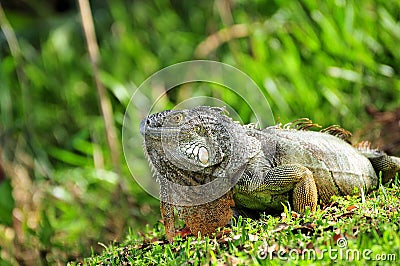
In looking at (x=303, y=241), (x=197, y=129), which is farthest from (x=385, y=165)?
(x=197, y=129)

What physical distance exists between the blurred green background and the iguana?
3.14m

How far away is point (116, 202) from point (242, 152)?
517cm

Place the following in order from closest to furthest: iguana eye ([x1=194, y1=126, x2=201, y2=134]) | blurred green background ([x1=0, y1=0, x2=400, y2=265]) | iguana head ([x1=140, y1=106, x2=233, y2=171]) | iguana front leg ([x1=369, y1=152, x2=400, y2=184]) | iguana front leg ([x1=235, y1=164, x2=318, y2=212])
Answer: iguana head ([x1=140, y1=106, x2=233, y2=171]) → iguana eye ([x1=194, y1=126, x2=201, y2=134]) → iguana front leg ([x1=235, y1=164, x2=318, y2=212]) → iguana front leg ([x1=369, y1=152, x2=400, y2=184]) → blurred green background ([x1=0, y1=0, x2=400, y2=265])

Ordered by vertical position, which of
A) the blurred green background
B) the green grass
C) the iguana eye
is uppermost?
the blurred green background

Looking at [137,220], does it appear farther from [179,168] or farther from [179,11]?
[179,11]

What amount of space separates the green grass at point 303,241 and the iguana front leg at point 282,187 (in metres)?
0.11

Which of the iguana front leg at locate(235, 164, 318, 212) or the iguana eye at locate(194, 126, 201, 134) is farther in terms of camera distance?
the iguana front leg at locate(235, 164, 318, 212)

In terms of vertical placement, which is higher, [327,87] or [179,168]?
[327,87]

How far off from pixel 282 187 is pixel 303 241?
45 cm

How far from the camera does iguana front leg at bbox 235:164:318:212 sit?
400 cm

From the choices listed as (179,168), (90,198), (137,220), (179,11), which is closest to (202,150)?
(179,168)

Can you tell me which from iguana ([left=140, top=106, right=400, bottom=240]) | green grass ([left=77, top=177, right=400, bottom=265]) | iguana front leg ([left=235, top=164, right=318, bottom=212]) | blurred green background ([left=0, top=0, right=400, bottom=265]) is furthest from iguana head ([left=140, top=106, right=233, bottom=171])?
blurred green background ([left=0, top=0, right=400, bottom=265])

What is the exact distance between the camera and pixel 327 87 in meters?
8.85

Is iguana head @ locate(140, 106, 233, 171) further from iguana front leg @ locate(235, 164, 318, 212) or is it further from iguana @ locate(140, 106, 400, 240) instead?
iguana front leg @ locate(235, 164, 318, 212)
